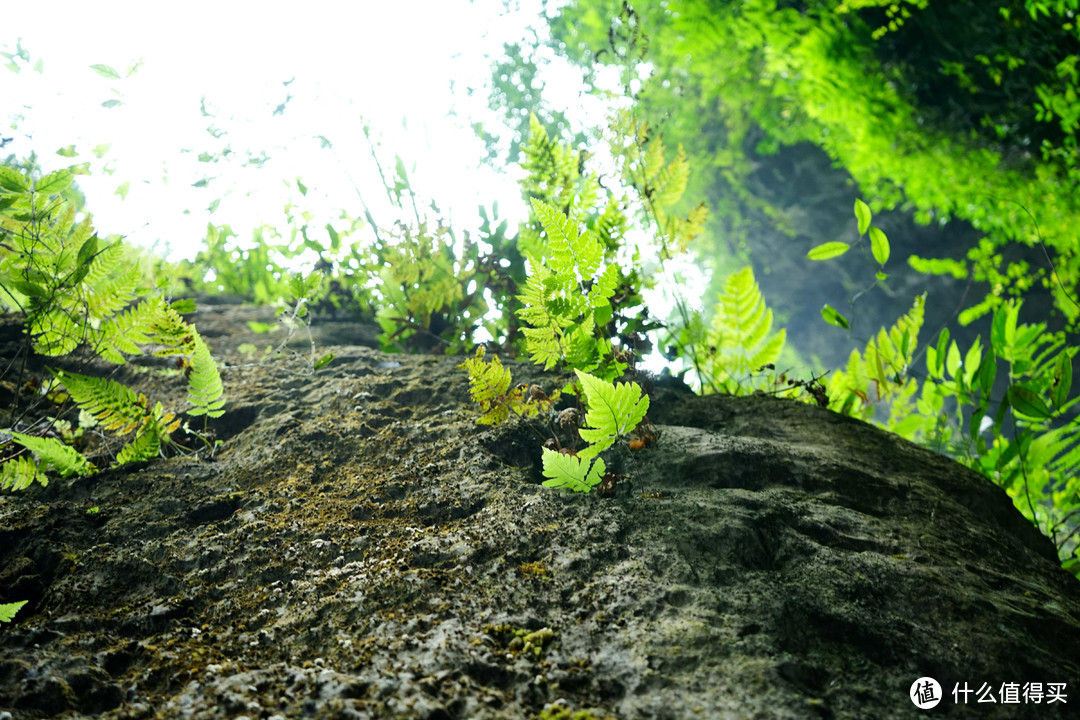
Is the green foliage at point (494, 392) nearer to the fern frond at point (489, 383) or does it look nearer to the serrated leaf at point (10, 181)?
the fern frond at point (489, 383)

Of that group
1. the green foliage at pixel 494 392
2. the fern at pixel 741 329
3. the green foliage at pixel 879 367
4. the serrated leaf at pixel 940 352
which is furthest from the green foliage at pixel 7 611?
the serrated leaf at pixel 940 352

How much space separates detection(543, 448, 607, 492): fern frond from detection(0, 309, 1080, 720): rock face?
5cm

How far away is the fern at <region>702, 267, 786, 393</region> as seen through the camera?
2.00 metres

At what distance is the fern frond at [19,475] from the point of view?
1.25 m

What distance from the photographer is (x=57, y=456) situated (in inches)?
51.1

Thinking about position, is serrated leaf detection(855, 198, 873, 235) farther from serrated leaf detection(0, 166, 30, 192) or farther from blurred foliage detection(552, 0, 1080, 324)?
blurred foliage detection(552, 0, 1080, 324)

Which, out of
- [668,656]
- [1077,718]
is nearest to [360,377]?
[668,656]

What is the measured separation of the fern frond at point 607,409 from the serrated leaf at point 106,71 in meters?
1.71

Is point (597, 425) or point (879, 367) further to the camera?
point (879, 367)

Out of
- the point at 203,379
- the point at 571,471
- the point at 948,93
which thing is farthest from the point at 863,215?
the point at 948,93

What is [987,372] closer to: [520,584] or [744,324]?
[744,324]

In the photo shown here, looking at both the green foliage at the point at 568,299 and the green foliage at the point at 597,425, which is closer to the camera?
the green foliage at the point at 597,425

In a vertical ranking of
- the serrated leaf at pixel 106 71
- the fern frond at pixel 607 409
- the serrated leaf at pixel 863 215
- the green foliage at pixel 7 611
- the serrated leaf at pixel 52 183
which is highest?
the serrated leaf at pixel 863 215

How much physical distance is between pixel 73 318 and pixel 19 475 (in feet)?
1.62
